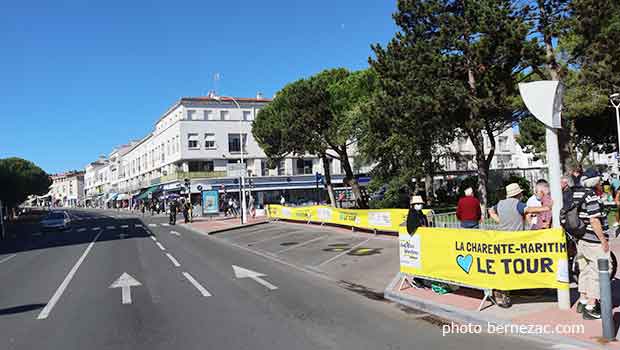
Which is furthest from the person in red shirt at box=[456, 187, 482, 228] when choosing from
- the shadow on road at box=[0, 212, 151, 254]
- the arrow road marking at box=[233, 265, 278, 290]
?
the shadow on road at box=[0, 212, 151, 254]

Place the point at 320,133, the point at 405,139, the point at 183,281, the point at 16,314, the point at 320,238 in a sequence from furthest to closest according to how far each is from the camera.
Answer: the point at 320,133 → the point at 405,139 → the point at 320,238 → the point at 183,281 → the point at 16,314

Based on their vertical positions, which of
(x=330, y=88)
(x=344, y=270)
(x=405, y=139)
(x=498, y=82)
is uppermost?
(x=330, y=88)

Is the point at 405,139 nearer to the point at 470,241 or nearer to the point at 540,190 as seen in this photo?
the point at 540,190

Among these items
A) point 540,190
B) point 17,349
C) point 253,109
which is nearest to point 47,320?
point 17,349

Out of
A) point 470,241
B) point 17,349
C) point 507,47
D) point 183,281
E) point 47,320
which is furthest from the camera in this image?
point 507,47

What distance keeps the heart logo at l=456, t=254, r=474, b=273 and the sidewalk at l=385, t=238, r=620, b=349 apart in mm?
520

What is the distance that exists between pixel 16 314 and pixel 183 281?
3.61m

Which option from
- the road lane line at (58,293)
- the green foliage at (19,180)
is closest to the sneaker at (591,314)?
the road lane line at (58,293)

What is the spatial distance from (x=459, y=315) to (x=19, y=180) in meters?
73.6

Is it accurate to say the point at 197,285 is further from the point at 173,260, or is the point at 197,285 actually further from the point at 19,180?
the point at 19,180

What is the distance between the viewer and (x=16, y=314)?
8.65 metres

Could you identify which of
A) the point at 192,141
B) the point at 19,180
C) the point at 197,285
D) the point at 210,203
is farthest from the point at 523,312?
the point at 19,180

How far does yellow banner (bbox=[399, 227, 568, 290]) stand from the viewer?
22.7 feet

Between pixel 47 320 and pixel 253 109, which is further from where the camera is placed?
pixel 253 109
